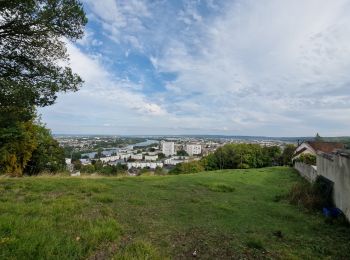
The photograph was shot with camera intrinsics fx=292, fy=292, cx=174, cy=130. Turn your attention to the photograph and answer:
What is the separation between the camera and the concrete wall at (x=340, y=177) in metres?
8.56

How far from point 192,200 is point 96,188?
156 inches

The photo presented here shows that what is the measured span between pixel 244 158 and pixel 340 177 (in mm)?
44560

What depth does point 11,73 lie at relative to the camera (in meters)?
8.84

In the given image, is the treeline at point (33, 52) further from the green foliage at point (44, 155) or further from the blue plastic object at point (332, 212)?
the green foliage at point (44, 155)

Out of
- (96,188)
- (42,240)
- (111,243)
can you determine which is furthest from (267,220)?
(96,188)

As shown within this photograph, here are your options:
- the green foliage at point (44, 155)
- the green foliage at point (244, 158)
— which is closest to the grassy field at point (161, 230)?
the green foliage at point (44, 155)

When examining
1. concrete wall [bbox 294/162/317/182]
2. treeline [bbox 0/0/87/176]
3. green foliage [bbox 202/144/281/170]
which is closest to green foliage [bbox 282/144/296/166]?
green foliage [bbox 202/144/281/170]

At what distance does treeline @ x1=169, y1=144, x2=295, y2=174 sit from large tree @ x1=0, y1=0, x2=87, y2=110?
42579 mm

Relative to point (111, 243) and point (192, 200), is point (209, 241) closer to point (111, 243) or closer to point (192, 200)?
point (111, 243)

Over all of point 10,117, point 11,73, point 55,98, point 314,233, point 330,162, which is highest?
point 11,73

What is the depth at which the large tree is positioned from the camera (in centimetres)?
833

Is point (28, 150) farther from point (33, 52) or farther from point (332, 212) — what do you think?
point (332, 212)

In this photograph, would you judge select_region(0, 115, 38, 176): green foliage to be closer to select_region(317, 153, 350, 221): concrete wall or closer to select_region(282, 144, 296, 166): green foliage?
select_region(317, 153, 350, 221): concrete wall

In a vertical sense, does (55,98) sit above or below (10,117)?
above
